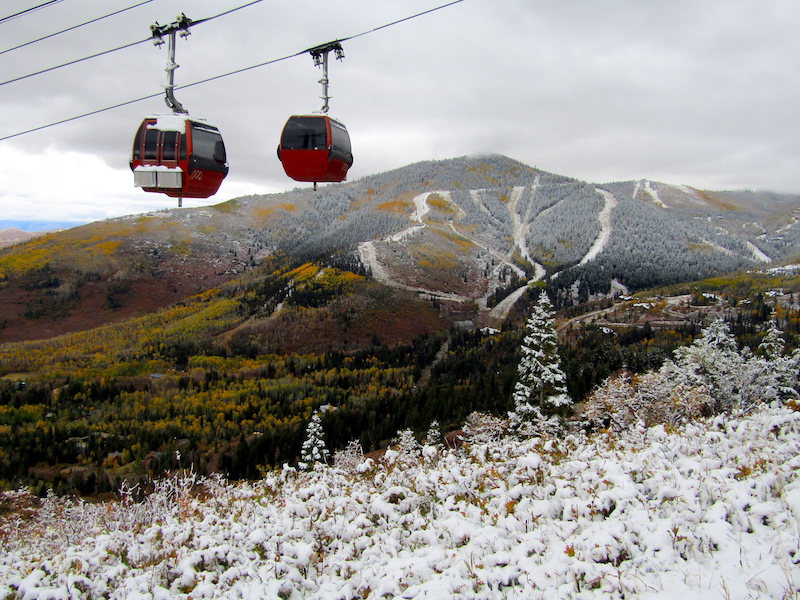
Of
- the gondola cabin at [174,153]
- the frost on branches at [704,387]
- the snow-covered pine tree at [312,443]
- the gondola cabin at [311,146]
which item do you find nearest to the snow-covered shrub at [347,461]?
the snow-covered pine tree at [312,443]

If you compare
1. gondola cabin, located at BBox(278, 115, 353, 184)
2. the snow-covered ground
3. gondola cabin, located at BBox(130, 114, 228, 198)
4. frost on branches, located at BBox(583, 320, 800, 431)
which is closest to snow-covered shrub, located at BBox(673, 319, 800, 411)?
frost on branches, located at BBox(583, 320, 800, 431)

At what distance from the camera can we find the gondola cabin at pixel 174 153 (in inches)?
579

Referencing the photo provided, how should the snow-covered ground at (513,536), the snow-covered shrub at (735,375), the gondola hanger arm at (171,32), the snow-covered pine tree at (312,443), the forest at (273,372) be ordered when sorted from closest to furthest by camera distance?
1. the snow-covered ground at (513,536)
2. the gondola hanger arm at (171,32)
3. the snow-covered shrub at (735,375)
4. the snow-covered pine tree at (312,443)
5. the forest at (273,372)

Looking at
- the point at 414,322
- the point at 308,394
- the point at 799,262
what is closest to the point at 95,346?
the point at 308,394

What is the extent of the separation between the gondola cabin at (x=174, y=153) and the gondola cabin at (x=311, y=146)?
2.32m

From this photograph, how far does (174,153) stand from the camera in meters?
14.8

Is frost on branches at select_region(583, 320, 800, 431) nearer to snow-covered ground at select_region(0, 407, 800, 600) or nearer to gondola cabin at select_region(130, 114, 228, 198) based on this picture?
snow-covered ground at select_region(0, 407, 800, 600)

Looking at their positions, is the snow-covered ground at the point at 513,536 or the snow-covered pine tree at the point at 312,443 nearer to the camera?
the snow-covered ground at the point at 513,536

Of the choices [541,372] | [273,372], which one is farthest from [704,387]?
[273,372]

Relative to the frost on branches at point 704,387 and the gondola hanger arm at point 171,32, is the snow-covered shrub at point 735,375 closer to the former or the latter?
the frost on branches at point 704,387

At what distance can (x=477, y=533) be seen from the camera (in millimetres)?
8359

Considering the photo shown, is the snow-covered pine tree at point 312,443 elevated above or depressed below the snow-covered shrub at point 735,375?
below

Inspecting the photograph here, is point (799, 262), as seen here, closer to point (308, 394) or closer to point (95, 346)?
point (308, 394)

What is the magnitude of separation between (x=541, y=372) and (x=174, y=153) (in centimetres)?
2842
